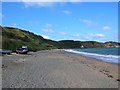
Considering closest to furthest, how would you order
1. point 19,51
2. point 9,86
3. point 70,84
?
point 9,86
point 70,84
point 19,51

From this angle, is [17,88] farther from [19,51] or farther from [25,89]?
[19,51]

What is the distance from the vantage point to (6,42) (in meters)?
123

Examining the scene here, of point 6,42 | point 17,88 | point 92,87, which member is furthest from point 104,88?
point 6,42

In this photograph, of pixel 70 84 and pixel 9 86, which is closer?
pixel 9 86

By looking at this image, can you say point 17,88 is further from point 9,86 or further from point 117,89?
point 117,89

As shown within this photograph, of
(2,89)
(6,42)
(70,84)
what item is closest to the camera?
(2,89)

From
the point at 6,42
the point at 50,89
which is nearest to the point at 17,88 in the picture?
the point at 50,89

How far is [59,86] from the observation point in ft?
55.3

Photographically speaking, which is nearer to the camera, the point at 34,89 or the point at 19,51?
the point at 34,89

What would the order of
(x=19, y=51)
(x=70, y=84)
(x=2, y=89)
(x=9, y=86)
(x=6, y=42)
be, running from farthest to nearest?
(x=6, y=42)
(x=19, y=51)
(x=70, y=84)
(x=9, y=86)
(x=2, y=89)

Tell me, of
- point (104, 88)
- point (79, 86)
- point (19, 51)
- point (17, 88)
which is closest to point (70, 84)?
point (79, 86)

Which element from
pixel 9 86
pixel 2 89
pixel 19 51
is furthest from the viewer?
pixel 19 51

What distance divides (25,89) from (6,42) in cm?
11004

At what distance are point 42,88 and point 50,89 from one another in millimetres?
575
